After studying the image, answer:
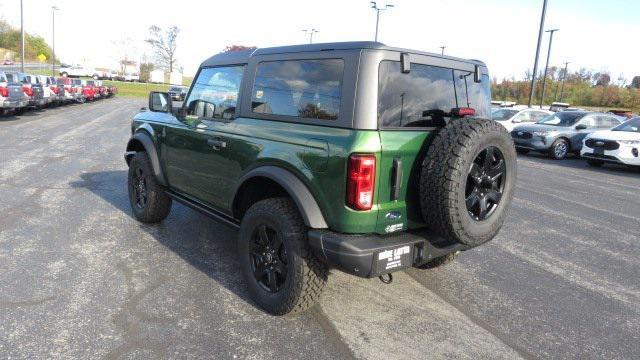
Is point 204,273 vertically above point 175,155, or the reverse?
point 175,155

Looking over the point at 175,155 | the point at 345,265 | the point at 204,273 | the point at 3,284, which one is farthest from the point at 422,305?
the point at 3,284

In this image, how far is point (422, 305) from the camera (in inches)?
148

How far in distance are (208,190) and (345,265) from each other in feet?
6.11

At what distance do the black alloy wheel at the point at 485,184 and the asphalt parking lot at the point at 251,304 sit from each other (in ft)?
2.80

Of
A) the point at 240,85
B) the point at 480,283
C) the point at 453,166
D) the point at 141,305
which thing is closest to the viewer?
the point at 453,166

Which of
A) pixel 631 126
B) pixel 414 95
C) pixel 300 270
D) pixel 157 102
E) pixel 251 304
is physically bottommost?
pixel 251 304

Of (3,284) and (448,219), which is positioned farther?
(3,284)

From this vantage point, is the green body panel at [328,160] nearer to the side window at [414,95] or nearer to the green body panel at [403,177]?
the green body panel at [403,177]

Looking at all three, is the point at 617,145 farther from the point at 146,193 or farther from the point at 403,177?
the point at 146,193

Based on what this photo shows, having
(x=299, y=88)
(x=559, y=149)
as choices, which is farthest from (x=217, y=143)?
(x=559, y=149)

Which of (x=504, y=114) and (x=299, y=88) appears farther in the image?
(x=504, y=114)

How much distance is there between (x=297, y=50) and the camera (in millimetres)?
3533

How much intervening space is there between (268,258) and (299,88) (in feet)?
4.16

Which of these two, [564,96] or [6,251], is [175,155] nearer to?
[6,251]
